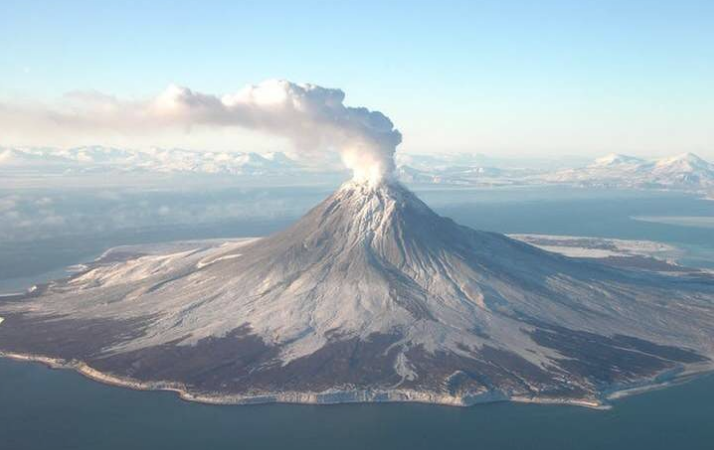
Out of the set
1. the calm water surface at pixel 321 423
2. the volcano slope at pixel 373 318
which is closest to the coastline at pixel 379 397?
the volcano slope at pixel 373 318

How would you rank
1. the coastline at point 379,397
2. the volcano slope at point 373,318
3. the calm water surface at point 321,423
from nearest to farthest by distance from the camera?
the calm water surface at point 321,423
the coastline at point 379,397
the volcano slope at point 373,318

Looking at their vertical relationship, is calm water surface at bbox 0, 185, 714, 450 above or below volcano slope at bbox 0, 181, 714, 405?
below

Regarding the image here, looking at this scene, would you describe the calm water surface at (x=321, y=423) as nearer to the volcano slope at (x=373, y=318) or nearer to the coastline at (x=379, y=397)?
the coastline at (x=379, y=397)

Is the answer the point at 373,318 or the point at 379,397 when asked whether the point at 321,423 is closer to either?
the point at 379,397

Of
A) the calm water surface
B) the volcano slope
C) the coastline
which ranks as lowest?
the calm water surface

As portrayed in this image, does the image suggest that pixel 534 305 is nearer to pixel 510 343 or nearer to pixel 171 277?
pixel 510 343

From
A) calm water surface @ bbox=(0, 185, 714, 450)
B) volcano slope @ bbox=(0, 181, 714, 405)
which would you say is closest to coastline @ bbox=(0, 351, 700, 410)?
volcano slope @ bbox=(0, 181, 714, 405)

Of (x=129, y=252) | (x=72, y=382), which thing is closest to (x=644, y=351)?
(x=72, y=382)

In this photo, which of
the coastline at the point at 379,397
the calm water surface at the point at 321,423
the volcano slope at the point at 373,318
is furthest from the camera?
the volcano slope at the point at 373,318

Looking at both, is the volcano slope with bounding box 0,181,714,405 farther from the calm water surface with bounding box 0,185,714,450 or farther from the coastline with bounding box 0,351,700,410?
the calm water surface with bounding box 0,185,714,450
